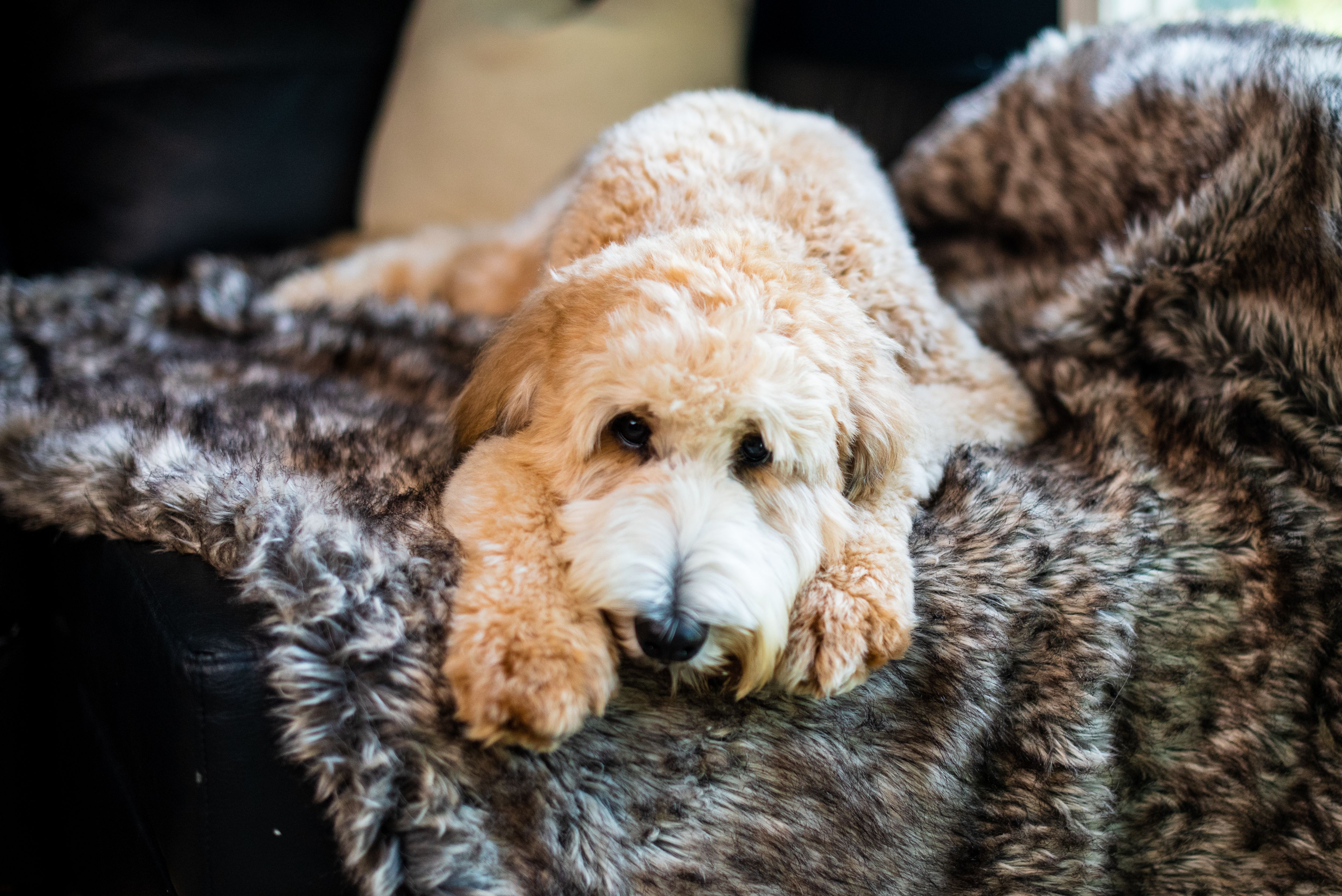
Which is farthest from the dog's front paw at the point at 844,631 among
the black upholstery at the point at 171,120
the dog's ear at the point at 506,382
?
the black upholstery at the point at 171,120

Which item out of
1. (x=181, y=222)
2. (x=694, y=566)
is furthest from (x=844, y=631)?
(x=181, y=222)

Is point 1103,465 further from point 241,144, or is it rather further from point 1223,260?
point 241,144

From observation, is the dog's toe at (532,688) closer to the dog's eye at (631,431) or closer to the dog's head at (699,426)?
the dog's head at (699,426)

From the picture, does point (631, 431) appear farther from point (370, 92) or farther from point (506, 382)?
point (370, 92)

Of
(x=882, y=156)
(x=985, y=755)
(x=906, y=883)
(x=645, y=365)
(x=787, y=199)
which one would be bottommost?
(x=906, y=883)

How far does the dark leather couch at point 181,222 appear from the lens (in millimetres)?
1191

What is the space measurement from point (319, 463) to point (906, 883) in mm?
1153

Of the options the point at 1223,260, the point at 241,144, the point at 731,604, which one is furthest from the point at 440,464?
the point at 241,144

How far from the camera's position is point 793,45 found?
10.5 ft

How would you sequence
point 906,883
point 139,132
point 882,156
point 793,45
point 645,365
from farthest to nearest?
point 793,45 < point 882,156 < point 139,132 < point 906,883 < point 645,365

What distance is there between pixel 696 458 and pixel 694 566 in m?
0.19

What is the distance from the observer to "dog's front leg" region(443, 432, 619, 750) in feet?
3.62

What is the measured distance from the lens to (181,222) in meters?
2.66

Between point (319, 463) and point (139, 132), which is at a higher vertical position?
point (139, 132)
